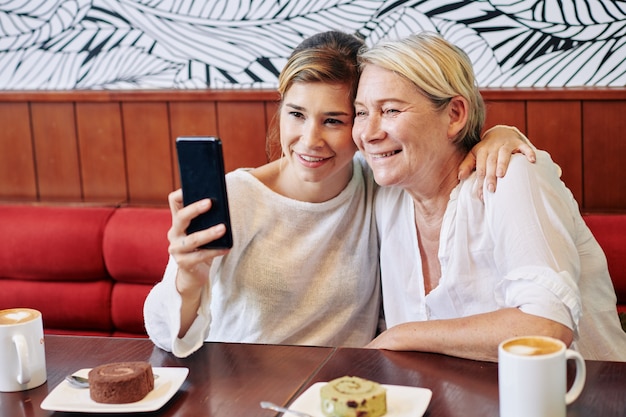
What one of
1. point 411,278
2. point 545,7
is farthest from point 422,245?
point 545,7

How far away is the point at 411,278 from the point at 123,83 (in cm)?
140

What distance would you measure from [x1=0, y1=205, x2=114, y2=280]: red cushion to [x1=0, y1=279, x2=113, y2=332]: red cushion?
0.09 feet

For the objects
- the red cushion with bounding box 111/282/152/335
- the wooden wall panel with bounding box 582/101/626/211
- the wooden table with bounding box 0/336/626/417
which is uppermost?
the wooden wall panel with bounding box 582/101/626/211

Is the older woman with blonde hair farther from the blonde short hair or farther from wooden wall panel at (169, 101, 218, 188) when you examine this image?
wooden wall panel at (169, 101, 218, 188)

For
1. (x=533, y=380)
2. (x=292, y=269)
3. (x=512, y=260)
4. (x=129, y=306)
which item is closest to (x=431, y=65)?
(x=512, y=260)

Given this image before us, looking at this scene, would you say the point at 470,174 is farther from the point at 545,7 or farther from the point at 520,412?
the point at 545,7

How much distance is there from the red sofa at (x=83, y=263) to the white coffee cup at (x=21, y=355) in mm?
1060

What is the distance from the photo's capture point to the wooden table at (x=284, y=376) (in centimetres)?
133

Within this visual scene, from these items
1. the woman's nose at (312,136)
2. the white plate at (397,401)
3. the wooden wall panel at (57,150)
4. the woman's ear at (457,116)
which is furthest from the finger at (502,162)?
the wooden wall panel at (57,150)

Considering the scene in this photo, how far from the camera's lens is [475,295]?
1793 millimetres

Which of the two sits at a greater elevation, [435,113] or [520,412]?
[435,113]

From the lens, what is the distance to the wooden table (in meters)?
1.33

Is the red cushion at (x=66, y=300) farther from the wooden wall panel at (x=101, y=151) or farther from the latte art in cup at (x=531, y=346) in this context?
the latte art in cup at (x=531, y=346)

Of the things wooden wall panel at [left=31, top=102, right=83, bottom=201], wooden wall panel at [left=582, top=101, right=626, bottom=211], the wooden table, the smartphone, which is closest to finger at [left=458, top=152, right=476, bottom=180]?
the wooden table
